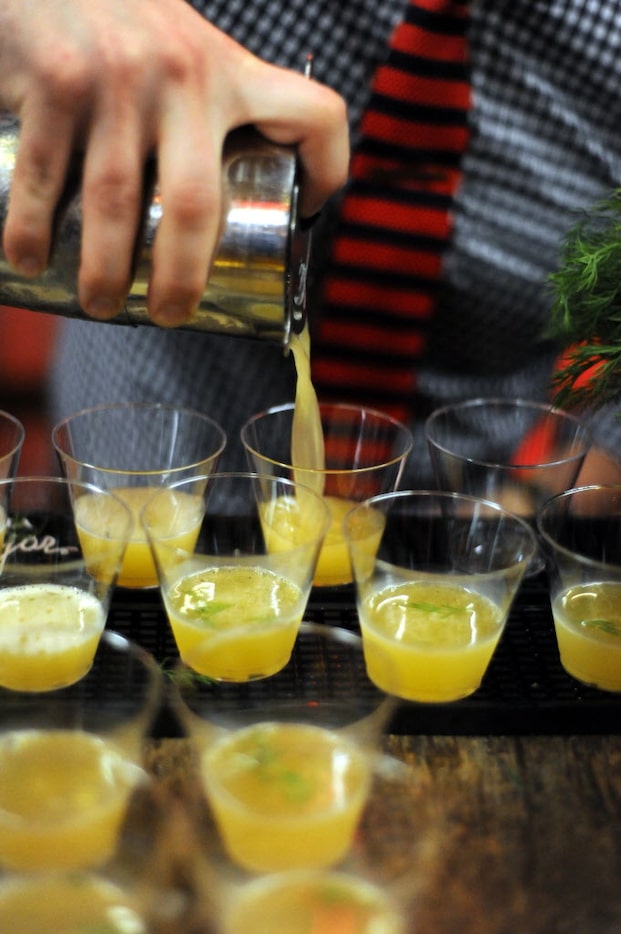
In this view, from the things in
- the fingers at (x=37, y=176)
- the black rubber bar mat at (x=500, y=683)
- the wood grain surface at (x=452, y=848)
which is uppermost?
the fingers at (x=37, y=176)

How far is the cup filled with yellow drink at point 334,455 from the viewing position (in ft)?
4.62

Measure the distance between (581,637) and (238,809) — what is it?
53 cm

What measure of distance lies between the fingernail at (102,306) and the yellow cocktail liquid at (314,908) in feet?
1.72

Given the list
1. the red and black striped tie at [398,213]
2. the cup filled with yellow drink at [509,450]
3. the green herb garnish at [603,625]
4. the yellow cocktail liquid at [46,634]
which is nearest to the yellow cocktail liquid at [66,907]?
the yellow cocktail liquid at [46,634]

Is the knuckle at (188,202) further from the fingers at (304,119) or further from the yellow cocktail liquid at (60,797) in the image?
the yellow cocktail liquid at (60,797)

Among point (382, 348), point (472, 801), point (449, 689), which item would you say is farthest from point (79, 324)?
point (472, 801)

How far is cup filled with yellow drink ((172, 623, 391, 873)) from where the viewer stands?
791mm

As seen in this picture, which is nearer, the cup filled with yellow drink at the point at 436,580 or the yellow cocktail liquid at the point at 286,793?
the yellow cocktail liquid at the point at 286,793

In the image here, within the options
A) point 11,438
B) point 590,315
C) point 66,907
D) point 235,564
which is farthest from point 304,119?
point 66,907

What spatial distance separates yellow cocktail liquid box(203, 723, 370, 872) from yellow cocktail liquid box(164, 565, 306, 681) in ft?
0.54

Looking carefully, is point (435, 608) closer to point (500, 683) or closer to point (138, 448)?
point (500, 683)

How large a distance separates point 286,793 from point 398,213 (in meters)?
0.99

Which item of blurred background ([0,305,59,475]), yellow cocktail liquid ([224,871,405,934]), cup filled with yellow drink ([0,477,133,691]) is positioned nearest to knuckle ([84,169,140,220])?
cup filled with yellow drink ([0,477,133,691])

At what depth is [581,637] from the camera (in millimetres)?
1211
